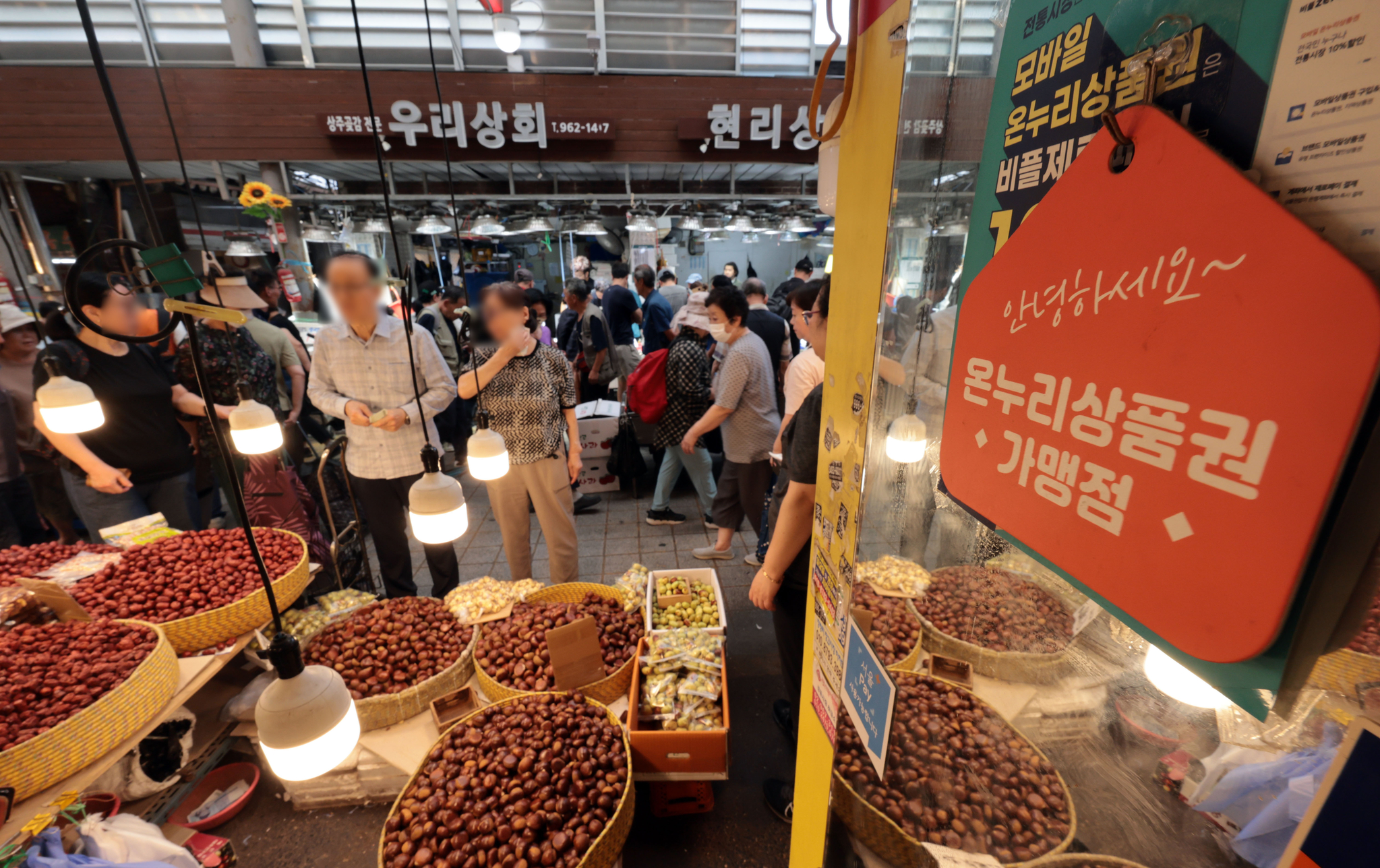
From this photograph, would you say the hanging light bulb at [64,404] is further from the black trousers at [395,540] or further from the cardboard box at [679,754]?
the cardboard box at [679,754]

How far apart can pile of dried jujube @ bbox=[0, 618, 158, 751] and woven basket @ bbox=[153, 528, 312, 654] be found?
97 millimetres

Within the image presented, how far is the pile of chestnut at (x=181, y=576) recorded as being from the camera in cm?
189

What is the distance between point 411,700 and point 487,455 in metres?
0.98

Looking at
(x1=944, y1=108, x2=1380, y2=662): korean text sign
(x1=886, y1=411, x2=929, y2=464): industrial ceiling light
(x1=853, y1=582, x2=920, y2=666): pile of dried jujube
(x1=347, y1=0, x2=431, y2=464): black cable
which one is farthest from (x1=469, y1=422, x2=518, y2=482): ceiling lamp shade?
(x1=944, y1=108, x2=1380, y2=662): korean text sign

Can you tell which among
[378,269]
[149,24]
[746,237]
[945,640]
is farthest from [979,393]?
[746,237]

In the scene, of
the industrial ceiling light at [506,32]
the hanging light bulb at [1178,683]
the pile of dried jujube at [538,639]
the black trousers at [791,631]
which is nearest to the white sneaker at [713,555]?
the pile of dried jujube at [538,639]

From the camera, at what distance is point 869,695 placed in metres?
0.79

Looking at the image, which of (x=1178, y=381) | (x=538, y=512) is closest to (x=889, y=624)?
(x=1178, y=381)

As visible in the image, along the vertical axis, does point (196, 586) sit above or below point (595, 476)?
above

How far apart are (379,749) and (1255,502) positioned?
8.09 ft

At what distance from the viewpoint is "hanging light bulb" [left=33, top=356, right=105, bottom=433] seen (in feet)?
5.98

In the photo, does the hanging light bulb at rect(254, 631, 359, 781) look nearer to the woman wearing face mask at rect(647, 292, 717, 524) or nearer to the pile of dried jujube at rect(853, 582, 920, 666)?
the pile of dried jujube at rect(853, 582, 920, 666)

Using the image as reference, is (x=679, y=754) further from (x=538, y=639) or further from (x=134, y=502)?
(x=134, y=502)

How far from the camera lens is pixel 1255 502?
0.38 meters
